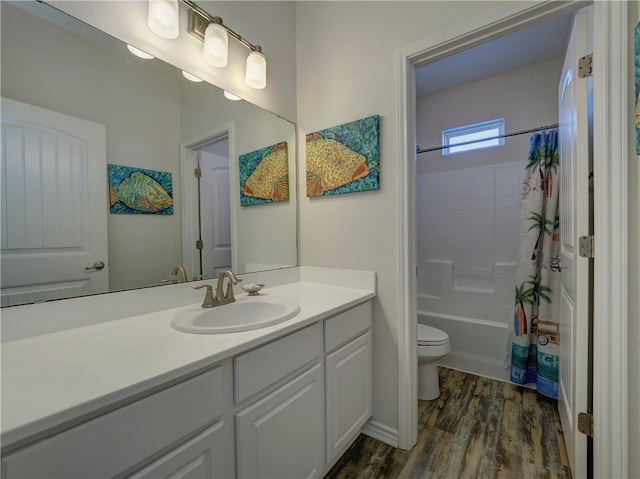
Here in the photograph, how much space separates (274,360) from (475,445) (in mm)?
1274

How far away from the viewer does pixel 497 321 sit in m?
2.33

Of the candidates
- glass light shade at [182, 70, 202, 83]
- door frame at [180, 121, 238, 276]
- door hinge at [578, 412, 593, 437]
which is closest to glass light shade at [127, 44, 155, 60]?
glass light shade at [182, 70, 202, 83]

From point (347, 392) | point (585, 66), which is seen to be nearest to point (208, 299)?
point (347, 392)

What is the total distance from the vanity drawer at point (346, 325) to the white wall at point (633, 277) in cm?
96

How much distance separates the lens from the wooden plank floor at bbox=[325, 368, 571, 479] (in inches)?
52.3

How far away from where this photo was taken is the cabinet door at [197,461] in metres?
0.67

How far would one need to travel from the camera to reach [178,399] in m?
0.70

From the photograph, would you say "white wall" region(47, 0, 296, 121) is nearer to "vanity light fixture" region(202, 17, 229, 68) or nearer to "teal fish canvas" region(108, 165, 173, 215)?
"vanity light fixture" region(202, 17, 229, 68)

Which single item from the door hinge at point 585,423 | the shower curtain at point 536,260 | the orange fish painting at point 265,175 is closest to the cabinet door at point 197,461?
the orange fish painting at point 265,175

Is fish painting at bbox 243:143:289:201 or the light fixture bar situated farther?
fish painting at bbox 243:143:289:201

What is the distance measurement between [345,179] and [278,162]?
1.50 feet

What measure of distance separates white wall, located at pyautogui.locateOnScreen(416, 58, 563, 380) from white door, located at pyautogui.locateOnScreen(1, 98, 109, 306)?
248 cm

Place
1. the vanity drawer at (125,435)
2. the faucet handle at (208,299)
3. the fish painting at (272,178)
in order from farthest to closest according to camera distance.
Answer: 1. the fish painting at (272,178)
2. the faucet handle at (208,299)
3. the vanity drawer at (125,435)

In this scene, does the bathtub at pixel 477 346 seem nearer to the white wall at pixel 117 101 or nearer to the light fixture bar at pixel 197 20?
the white wall at pixel 117 101
